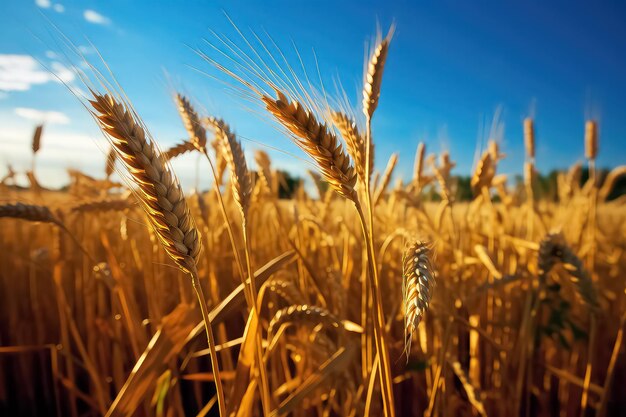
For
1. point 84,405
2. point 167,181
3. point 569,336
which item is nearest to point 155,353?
point 167,181

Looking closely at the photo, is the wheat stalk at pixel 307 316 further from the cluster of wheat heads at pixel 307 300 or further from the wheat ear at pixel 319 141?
the wheat ear at pixel 319 141

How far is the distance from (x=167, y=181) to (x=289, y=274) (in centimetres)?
96

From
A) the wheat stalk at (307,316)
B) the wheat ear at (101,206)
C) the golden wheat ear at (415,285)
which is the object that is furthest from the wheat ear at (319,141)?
the wheat ear at (101,206)

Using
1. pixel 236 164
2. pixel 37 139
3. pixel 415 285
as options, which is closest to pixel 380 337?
pixel 415 285

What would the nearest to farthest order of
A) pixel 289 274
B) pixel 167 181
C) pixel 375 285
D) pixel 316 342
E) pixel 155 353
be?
pixel 167 181
pixel 375 285
pixel 155 353
pixel 316 342
pixel 289 274

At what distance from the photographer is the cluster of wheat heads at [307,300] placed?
0.66 m

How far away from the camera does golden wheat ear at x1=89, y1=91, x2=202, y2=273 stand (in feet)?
1.76

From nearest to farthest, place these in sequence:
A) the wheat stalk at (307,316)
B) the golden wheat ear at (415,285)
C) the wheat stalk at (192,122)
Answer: the golden wheat ear at (415,285), the wheat stalk at (307,316), the wheat stalk at (192,122)

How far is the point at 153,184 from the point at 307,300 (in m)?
0.89

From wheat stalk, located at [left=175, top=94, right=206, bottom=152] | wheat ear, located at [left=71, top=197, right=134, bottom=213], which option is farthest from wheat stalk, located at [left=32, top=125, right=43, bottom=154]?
wheat stalk, located at [left=175, top=94, right=206, bottom=152]

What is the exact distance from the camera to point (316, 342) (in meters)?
1.22

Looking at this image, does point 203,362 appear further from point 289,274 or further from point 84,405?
point 289,274

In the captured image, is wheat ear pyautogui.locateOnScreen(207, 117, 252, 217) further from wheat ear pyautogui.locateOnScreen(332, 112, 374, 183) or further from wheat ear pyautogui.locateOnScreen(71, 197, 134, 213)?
wheat ear pyautogui.locateOnScreen(71, 197, 134, 213)

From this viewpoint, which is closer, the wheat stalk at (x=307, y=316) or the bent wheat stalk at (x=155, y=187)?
the bent wheat stalk at (x=155, y=187)
